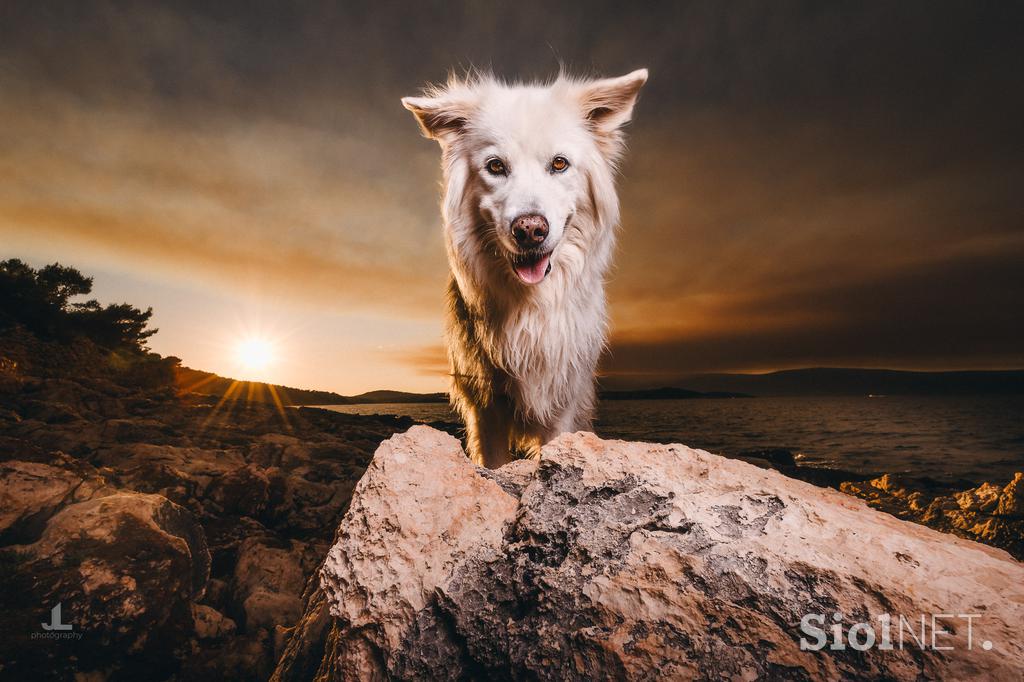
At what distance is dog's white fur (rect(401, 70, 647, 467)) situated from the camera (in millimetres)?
2615

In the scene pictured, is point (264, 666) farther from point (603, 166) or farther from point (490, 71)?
point (490, 71)

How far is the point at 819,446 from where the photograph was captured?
1486 centimetres

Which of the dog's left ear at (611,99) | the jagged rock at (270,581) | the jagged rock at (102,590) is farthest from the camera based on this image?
Result: the dog's left ear at (611,99)

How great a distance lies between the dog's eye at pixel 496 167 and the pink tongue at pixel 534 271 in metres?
0.61

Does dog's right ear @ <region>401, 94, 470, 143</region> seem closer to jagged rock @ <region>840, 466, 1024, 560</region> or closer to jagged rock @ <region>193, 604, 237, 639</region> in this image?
jagged rock @ <region>193, 604, 237, 639</region>

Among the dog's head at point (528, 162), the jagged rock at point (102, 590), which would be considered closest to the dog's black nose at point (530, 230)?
the dog's head at point (528, 162)

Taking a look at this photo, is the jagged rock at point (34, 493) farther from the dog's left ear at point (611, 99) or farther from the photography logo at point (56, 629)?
the dog's left ear at point (611, 99)

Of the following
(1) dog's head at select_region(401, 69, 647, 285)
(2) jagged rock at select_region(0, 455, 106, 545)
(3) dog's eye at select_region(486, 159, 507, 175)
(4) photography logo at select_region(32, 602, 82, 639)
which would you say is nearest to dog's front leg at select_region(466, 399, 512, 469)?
(1) dog's head at select_region(401, 69, 647, 285)

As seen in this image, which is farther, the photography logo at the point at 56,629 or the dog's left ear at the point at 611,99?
the dog's left ear at the point at 611,99

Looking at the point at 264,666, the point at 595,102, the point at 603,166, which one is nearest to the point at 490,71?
the point at 595,102

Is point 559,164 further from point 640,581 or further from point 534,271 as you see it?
point 640,581

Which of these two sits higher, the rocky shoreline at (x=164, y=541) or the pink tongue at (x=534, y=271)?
the pink tongue at (x=534, y=271)

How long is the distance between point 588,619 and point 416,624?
50 cm

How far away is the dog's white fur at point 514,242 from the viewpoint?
8.58 ft
